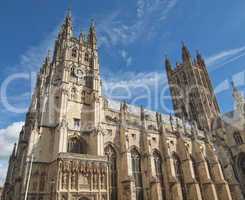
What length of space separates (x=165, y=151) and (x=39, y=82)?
28228 mm

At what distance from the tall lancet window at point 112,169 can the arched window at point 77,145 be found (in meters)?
3.29

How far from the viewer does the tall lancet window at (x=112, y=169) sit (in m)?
26.5

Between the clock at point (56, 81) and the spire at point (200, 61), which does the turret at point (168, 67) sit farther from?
the clock at point (56, 81)

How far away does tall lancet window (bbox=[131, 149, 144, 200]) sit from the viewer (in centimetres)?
2848

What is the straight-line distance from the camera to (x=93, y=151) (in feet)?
88.7

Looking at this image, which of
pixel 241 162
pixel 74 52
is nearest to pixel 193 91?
pixel 241 162

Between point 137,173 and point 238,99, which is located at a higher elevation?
point 238,99

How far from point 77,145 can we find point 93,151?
8.40 feet

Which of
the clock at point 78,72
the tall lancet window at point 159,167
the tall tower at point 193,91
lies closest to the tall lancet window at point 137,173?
the tall lancet window at point 159,167

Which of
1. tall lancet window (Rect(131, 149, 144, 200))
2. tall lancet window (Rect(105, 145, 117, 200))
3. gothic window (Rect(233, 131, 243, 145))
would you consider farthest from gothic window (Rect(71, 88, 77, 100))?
gothic window (Rect(233, 131, 243, 145))

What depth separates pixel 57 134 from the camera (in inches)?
1037

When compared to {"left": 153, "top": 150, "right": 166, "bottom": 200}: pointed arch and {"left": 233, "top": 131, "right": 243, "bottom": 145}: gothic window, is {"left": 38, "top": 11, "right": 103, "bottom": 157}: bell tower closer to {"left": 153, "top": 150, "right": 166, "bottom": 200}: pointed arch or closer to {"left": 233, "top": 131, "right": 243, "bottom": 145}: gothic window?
{"left": 153, "top": 150, "right": 166, "bottom": 200}: pointed arch

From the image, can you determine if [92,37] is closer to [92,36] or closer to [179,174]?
[92,36]

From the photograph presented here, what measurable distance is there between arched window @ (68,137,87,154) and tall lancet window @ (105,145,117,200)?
10.8 ft
